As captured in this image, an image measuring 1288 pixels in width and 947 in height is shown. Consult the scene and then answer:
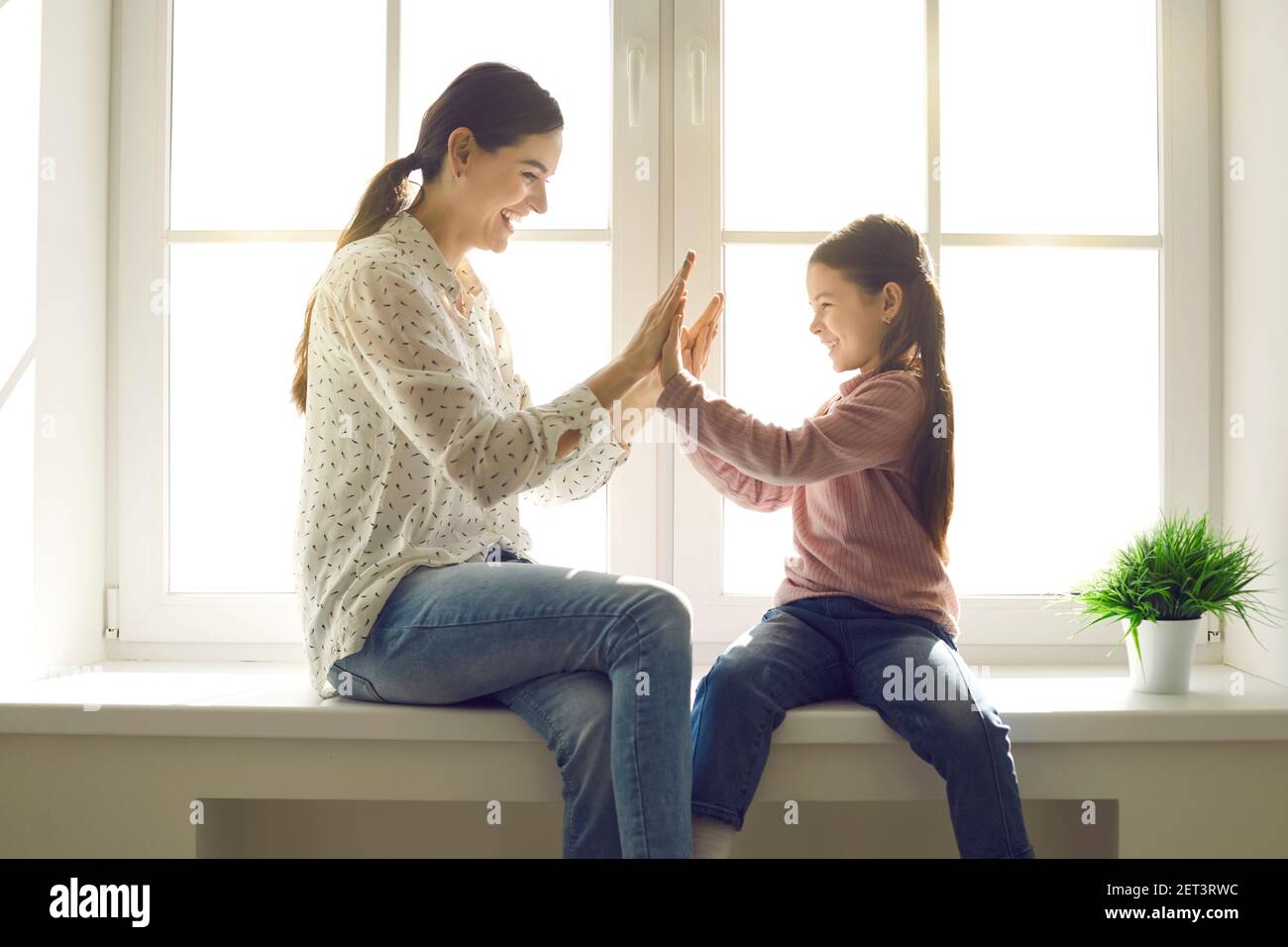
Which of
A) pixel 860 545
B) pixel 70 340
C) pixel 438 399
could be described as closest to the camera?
pixel 438 399

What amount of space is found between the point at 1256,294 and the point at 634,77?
102 centimetres

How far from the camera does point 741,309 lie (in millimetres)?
1699

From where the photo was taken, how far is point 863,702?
132cm

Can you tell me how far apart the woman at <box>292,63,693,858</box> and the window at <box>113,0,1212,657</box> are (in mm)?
301

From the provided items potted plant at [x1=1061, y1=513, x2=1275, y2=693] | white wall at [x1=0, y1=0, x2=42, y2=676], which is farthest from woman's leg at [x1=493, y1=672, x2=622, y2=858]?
white wall at [x1=0, y1=0, x2=42, y2=676]

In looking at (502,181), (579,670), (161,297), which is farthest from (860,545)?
(161,297)

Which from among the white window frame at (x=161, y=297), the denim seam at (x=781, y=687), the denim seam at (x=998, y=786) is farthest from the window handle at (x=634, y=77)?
the denim seam at (x=998, y=786)

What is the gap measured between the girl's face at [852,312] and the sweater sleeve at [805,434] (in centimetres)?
9

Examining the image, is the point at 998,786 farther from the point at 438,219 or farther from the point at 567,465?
the point at 438,219

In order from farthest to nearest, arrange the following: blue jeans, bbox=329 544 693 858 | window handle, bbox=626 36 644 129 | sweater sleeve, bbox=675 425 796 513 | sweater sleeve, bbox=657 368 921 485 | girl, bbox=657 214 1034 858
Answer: window handle, bbox=626 36 644 129 < sweater sleeve, bbox=675 425 796 513 < sweater sleeve, bbox=657 368 921 485 < girl, bbox=657 214 1034 858 < blue jeans, bbox=329 544 693 858

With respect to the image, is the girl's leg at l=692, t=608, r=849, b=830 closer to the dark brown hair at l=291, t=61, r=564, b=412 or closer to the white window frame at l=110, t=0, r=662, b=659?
the white window frame at l=110, t=0, r=662, b=659

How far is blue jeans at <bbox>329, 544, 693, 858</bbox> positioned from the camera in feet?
3.67
